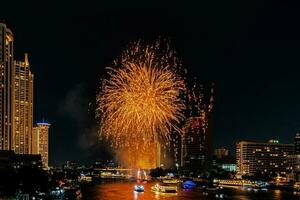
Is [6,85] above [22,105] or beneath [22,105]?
above

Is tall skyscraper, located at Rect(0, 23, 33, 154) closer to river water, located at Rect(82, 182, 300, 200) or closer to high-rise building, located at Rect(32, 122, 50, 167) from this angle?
river water, located at Rect(82, 182, 300, 200)

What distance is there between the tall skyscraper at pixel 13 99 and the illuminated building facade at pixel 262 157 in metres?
35.8

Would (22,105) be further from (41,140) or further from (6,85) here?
(41,140)

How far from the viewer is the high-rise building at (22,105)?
51875 mm

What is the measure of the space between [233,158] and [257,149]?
23659 millimetres

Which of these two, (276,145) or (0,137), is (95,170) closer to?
(276,145)

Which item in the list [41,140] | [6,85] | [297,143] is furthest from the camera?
[41,140]

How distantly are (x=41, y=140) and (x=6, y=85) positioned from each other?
34420mm

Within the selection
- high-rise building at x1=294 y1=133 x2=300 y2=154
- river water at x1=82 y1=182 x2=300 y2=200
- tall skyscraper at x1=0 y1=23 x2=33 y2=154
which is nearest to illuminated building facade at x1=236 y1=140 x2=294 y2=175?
high-rise building at x1=294 y1=133 x2=300 y2=154

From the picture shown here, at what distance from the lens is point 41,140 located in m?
78.1

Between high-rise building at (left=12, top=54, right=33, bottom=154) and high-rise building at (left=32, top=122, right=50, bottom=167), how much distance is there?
22668 millimetres

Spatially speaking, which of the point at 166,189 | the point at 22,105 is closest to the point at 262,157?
the point at 22,105

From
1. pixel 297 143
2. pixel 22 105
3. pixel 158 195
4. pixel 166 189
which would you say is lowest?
pixel 158 195

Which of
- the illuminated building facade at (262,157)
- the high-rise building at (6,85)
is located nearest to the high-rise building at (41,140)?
the illuminated building facade at (262,157)
